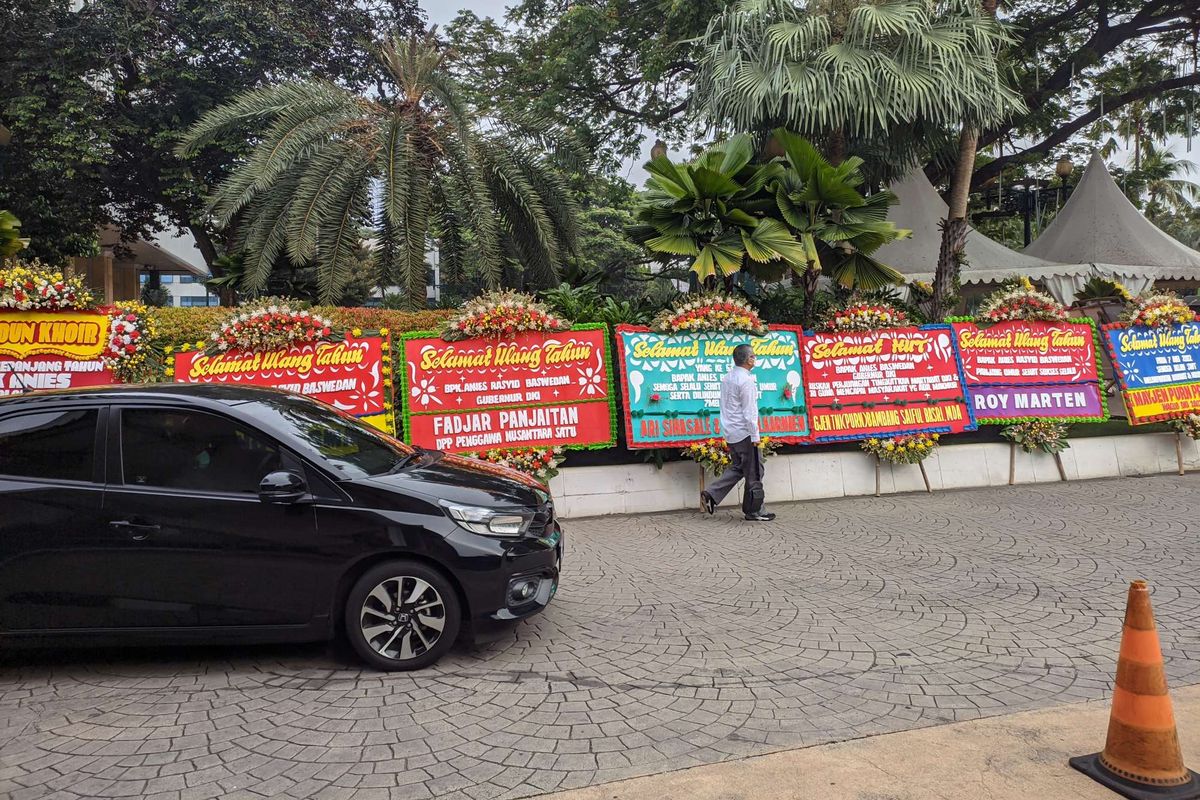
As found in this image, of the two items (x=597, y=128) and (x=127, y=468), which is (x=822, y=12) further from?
(x=127, y=468)

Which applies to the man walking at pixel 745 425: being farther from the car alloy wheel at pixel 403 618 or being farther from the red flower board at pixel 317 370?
the car alloy wheel at pixel 403 618

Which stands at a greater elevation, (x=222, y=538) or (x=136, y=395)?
(x=136, y=395)

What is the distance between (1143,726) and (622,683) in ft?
7.68

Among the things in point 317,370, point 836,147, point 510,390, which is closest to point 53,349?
point 317,370

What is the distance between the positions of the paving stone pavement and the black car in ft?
1.09

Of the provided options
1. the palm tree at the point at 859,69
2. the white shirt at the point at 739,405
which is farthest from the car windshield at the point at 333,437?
the palm tree at the point at 859,69

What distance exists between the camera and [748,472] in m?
8.83

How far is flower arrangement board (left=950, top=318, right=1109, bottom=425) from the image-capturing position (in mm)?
10633

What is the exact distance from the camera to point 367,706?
4.11 meters

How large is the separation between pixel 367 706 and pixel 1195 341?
40.3 feet

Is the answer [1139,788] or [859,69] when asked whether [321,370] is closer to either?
[1139,788]

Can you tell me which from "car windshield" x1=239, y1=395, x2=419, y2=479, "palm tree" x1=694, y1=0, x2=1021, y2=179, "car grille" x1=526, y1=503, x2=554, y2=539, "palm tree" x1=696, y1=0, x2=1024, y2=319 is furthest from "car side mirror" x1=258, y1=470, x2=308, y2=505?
"palm tree" x1=694, y1=0, x2=1021, y2=179

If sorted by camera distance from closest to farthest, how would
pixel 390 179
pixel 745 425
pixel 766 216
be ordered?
pixel 745 425 → pixel 766 216 → pixel 390 179

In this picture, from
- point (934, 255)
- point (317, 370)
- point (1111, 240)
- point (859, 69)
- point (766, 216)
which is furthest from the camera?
point (1111, 240)
